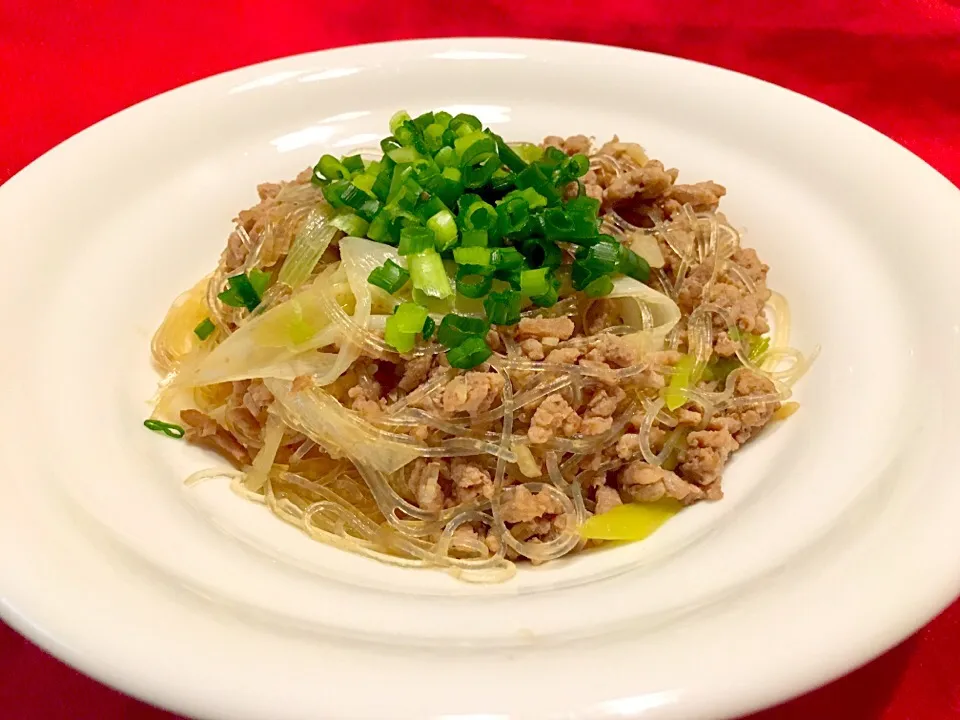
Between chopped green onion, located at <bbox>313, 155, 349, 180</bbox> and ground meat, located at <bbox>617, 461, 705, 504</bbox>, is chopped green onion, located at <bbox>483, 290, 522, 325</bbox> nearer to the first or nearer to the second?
ground meat, located at <bbox>617, 461, 705, 504</bbox>

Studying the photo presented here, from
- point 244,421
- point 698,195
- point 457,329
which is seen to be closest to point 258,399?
point 244,421

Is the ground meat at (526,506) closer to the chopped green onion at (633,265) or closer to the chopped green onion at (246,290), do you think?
the chopped green onion at (633,265)

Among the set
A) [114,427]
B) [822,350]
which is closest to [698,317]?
[822,350]

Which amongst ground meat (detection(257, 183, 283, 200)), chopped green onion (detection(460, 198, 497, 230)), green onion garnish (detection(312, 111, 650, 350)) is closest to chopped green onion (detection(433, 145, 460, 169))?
green onion garnish (detection(312, 111, 650, 350))

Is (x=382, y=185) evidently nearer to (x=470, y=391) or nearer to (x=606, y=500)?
(x=470, y=391)

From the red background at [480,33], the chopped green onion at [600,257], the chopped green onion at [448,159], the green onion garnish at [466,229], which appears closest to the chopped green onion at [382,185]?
the green onion garnish at [466,229]
